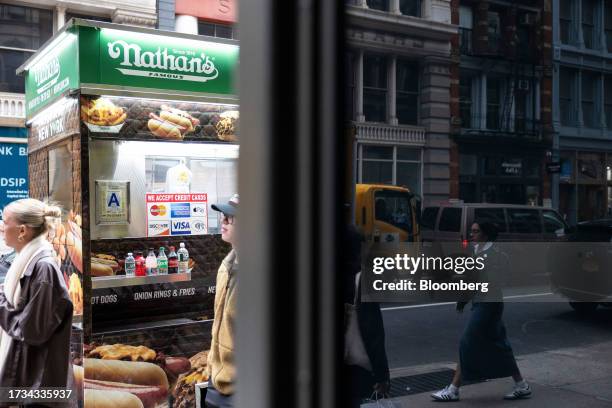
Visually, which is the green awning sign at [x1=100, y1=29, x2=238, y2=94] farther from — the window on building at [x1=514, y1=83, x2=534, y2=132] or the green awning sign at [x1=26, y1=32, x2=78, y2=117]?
the window on building at [x1=514, y1=83, x2=534, y2=132]

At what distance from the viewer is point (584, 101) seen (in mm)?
1685

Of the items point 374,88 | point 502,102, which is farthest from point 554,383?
point 374,88

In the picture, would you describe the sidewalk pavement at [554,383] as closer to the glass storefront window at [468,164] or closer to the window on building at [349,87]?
the glass storefront window at [468,164]

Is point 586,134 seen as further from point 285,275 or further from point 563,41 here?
point 285,275

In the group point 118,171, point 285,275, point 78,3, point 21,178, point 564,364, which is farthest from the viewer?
point 78,3

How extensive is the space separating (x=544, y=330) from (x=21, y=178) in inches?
347

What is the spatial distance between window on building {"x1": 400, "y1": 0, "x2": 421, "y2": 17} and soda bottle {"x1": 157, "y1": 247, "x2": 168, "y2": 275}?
3453 mm

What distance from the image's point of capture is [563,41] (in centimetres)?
177

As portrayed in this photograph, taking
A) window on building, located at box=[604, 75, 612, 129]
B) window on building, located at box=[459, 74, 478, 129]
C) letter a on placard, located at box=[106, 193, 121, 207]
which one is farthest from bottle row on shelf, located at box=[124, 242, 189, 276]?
window on building, located at box=[604, 75, 612, 129]

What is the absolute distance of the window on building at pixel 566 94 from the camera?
1683mm

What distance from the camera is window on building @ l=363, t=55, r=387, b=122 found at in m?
1.63

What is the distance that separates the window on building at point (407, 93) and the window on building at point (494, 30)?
7.3 inches

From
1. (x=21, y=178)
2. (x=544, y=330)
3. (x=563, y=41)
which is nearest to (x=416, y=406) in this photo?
(x=544, y=330)

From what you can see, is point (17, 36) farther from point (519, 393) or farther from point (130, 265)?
point (519, 393)
